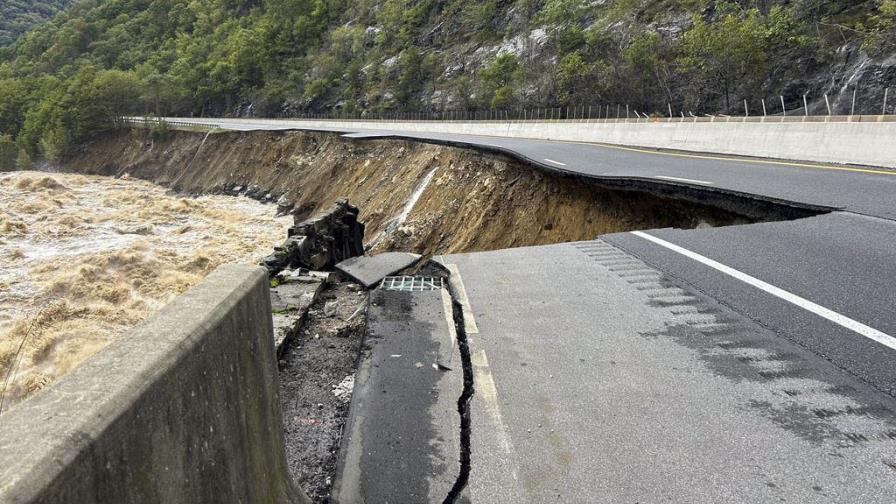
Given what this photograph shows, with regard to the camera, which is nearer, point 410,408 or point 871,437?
point 871,437

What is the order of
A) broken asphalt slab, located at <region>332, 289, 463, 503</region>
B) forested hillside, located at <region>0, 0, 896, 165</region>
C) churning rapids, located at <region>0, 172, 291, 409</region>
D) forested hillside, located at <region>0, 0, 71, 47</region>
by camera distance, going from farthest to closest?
forested hillside, located at <region>0, 0, 71, 47</region>
forested hillside, located at <region>0, 0, 896, 165</region>
churning rapids, located at <region>0, 172, 291, 409</region>
broken asphalt slab, located at <region>332, 289, 463, 503</region>

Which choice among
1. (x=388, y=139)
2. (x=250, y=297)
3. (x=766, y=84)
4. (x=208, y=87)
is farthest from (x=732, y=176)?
(x=208, y=87)

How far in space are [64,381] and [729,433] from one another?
3.33 meters

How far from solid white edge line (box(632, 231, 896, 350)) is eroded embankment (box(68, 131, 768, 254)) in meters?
3.32

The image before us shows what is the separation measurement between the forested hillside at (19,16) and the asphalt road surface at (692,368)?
222 metres

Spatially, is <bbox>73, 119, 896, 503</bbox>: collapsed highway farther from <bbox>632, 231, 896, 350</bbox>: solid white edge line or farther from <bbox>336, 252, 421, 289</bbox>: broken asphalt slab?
<bbox>336, 252, 421, 289</bbox>: broken asphalt slab

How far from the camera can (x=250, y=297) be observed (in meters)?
2.16

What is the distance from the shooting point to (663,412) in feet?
11.2

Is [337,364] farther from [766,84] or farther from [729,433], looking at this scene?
[766,84]

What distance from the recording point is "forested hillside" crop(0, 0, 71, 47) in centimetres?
17212

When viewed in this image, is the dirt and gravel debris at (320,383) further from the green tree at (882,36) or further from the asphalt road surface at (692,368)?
the green tree at (882,36)

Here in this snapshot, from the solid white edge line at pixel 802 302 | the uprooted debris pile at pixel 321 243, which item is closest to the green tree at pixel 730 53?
the uprooted debris pile at pixel 321 243

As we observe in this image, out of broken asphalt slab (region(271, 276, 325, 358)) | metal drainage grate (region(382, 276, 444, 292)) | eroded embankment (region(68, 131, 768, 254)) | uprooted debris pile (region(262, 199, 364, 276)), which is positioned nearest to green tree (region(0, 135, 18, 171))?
eroded embankment (region(68, 131, 768, 254))

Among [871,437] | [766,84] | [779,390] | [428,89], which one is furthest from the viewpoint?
[428,89]
